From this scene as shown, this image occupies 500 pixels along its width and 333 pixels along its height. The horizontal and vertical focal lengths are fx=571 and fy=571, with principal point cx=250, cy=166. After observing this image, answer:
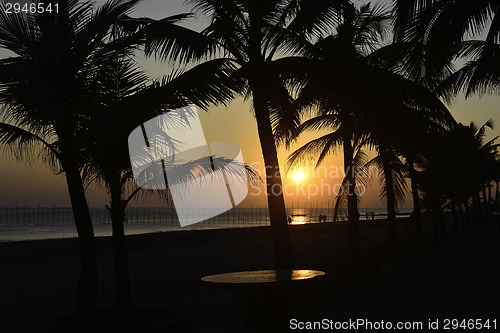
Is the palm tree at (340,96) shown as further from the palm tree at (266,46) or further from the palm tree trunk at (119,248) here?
the palm tree trunk at (119,248)

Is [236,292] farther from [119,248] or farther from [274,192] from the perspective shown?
[119,248]

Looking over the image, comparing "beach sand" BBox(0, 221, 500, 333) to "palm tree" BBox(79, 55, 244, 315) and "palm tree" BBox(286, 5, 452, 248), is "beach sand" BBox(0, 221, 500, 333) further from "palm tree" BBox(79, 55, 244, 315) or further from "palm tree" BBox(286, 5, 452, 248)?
"palm tree" BBox(286, 5, 452, 248)

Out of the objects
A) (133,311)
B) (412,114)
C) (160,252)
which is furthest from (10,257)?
(412,114)

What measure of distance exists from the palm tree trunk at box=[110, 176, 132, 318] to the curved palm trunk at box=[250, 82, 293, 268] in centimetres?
408

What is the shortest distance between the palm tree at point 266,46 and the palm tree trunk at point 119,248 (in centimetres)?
375

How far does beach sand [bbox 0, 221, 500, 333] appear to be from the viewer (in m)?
9.99

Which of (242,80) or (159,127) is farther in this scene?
(242,80)

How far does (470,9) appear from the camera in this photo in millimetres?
8961

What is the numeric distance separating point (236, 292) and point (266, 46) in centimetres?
510

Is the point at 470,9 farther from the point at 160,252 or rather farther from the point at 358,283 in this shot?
the point at 160,252

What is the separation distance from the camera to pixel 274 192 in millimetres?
12117

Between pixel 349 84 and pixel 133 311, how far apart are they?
510 centimetres

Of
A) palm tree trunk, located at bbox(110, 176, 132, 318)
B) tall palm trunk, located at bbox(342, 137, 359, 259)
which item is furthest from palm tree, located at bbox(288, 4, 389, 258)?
palm tree trunk, located at bbox(110, 176, 132, 318)

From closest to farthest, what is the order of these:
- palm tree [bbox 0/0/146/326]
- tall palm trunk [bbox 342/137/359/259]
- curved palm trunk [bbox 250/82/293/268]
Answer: palm tree [bbox 0/0/146/326] → curved palm trunk [bbox 250/82/293/268] → tall palm trunk [bbox 342/137/359/259]
